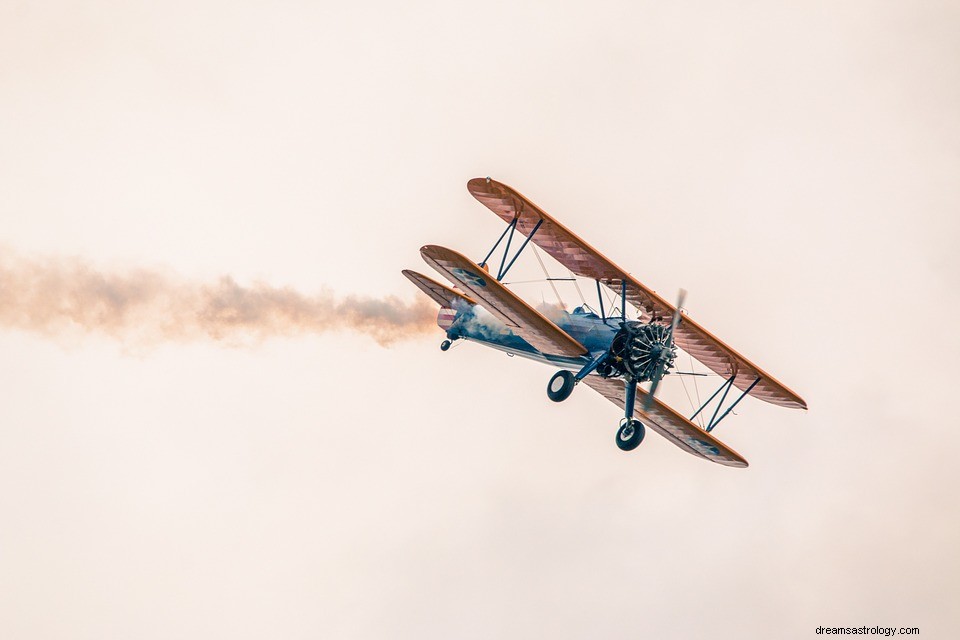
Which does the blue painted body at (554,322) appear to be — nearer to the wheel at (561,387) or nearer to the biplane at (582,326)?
the biplane at (582,326)

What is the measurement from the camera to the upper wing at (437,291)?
36406 mm

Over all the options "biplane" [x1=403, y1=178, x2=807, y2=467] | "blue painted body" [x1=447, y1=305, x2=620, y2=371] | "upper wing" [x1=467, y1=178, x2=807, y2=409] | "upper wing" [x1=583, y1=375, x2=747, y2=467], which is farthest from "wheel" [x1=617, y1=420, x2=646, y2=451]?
"upper wing" [x1=467, y1=178, x2=807, y2=409]

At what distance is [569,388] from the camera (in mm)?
32250

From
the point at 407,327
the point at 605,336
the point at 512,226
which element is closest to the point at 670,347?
the point at 605,336

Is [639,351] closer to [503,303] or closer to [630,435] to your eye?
[630,435]

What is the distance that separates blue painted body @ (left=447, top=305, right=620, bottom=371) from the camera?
33188 millimetres

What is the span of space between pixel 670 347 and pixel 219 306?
58.0 feet

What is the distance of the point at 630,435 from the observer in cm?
3316

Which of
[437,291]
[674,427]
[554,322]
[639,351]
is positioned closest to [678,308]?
[639,351]

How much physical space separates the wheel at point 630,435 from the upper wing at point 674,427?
5.77 feet

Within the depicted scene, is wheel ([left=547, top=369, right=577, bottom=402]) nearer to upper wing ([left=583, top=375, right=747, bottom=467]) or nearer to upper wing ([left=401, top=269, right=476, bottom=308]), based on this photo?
upper wing ([left=583, top=375, right=747, bottom=467])

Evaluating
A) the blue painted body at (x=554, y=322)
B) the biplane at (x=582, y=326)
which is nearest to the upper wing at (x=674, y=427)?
the biplane at (x=582, y=326)

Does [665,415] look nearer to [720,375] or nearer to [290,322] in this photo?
[720,375]

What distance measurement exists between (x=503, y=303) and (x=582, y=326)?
278 centimetres
